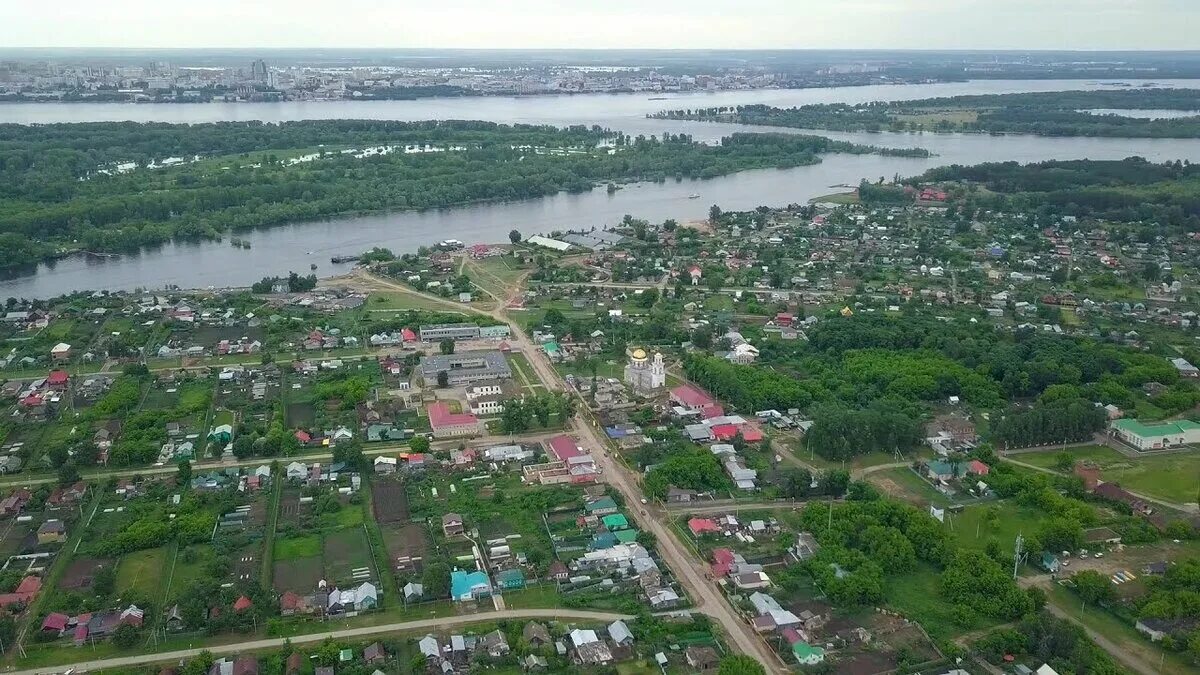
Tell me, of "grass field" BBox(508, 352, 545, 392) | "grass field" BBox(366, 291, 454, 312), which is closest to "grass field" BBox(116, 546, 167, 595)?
"grass field" BBox(508, 352, 545, 392)

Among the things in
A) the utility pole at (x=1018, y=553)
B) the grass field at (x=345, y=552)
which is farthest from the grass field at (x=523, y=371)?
the utility pole at (x=1018, y=553)

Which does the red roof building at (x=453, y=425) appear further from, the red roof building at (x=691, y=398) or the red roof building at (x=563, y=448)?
the red roof building at (x=691, y=398)

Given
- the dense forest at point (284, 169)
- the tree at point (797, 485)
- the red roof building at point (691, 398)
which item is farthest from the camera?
the dense forest at point (284, 169)

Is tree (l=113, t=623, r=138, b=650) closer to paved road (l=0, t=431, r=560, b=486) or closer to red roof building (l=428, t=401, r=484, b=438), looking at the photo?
paved road (l=0, t=431, r=560, b=486)

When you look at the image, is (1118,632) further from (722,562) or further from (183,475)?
(183,475)

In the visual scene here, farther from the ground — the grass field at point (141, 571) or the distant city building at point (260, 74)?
the distant city building at point (260, 74)

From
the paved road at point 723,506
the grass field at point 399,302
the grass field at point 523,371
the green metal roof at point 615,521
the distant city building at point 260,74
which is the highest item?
the distant city building at point 260,74
